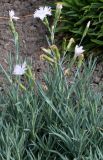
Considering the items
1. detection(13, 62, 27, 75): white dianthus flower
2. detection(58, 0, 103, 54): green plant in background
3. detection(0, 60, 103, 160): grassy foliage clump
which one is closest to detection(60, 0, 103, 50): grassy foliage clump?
detection(58, 0, 103, 54): green plant in background

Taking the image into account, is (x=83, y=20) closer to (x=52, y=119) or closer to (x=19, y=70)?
(x=52, y=119)

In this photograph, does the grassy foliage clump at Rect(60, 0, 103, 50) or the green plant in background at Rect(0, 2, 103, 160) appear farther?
the grassy foliage clump at Rect(60, 0, 103, 50)

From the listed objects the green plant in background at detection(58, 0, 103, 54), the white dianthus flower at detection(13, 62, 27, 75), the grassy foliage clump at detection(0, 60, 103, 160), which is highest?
the green plant in background at detection(58, 0, 103, 54)

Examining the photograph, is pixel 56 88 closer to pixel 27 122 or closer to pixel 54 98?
pixel 54 98

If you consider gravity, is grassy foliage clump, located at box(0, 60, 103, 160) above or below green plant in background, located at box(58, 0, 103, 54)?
below

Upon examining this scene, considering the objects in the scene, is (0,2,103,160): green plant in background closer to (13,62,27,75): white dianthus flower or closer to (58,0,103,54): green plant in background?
(13,62,27,75): white dianthus flower

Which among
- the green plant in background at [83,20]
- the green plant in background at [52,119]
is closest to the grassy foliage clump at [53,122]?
the green plant in background at [52,119]

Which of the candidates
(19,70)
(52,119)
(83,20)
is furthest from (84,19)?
(19,70)

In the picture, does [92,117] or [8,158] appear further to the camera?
[92,117]

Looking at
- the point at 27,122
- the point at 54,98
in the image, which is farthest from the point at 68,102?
the point at 27,122
